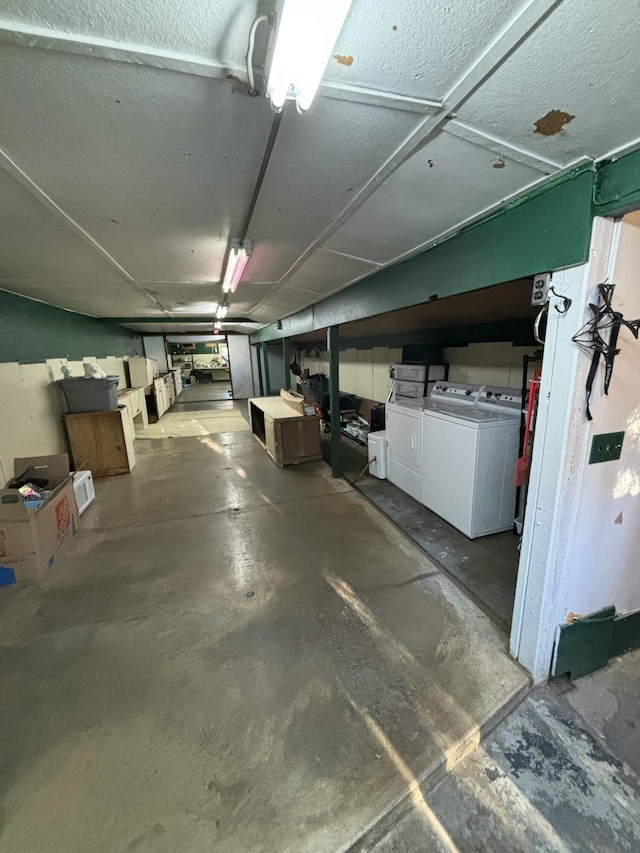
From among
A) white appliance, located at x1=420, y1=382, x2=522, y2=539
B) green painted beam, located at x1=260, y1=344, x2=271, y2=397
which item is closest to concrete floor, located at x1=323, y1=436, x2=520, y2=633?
white appliance, located at x1=420, y1=382, x2=522, y2=539

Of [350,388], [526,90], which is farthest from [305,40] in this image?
[350,388]

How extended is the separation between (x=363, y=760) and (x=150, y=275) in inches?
131

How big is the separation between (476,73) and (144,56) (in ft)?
2.44

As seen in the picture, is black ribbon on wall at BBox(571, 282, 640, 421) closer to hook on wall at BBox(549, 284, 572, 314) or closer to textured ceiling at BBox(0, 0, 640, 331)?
hook on wall at BBox(549, 284, 572, 314)

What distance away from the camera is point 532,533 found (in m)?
1.50

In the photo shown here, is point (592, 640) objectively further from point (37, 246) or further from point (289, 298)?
point (289, 298)

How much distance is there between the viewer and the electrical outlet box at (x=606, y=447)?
53.8 inches

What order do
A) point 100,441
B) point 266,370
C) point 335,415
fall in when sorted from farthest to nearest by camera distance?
point 266,370 < point 100,441 < point 335,415

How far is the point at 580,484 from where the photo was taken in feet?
4.56

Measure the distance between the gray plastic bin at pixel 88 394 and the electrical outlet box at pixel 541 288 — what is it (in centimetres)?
464

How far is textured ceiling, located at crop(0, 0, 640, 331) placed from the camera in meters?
0.65

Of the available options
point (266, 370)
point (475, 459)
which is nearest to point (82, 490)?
point (475, 459)

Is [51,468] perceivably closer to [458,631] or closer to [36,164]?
[36,164]

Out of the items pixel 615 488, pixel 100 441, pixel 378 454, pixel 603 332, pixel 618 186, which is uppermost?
pixel 618 186
